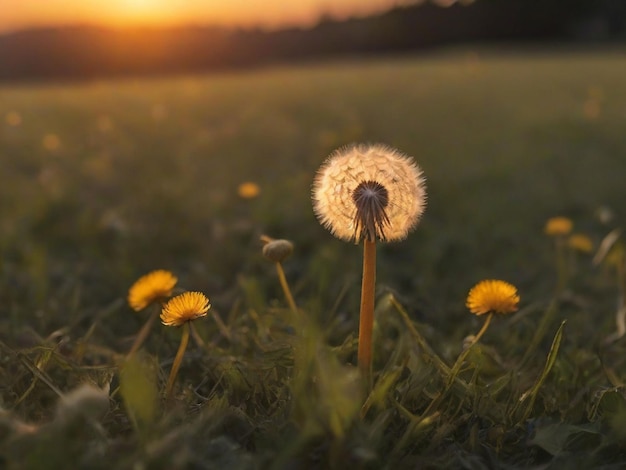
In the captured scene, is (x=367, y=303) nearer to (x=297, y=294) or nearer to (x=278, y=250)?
(x=278, y=250)

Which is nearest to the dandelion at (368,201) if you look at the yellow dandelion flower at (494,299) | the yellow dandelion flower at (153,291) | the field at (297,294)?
the field at (297,294)

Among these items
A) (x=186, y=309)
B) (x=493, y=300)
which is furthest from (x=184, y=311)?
(x=493, y=300)

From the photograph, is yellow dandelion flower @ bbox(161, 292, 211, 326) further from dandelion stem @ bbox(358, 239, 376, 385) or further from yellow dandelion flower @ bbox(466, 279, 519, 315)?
yellow dandelion flower @ bbox(466, 279, 519, 315)

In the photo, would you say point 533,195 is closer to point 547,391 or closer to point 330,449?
point 547,391

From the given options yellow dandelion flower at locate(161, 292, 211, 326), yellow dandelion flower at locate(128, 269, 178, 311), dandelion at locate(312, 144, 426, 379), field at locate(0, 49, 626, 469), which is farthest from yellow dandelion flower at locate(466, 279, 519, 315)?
yellow dandelion flower at locate(128, 269, 178, 311)

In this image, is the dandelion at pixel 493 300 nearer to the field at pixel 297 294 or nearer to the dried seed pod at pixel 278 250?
the field at pixel 297 294

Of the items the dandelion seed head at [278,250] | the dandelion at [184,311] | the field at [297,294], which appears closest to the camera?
the field at [297,294]
